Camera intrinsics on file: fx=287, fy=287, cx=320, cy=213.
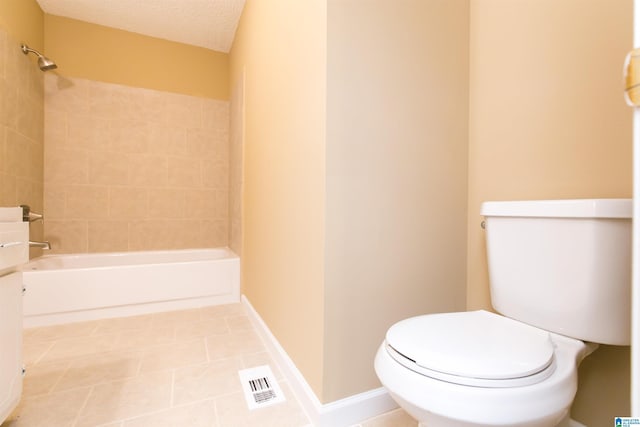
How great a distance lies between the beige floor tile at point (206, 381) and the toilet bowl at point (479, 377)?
82cm

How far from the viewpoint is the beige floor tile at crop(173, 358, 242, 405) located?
1.17 m

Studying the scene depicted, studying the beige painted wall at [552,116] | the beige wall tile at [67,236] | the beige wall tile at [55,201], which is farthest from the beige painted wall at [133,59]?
the beige painted wall at [552,116]

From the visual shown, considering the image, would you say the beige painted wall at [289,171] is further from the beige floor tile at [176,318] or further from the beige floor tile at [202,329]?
the beige floor tile at [176,318]

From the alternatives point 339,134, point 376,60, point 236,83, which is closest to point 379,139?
point 339,134

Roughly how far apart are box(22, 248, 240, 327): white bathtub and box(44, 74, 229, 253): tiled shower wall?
0.25 meters

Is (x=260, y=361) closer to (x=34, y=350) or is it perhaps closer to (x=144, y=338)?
(x=144, y=338)

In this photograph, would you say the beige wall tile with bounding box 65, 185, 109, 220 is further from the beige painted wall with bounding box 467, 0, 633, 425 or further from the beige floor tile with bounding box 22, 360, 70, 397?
the beige painted wall with bounding box 467, 0, 633, 425

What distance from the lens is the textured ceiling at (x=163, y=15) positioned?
223 cm

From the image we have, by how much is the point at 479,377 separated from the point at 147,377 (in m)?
1.37

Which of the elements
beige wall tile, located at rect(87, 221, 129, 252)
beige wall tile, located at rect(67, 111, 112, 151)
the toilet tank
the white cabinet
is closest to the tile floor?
the white cabinet

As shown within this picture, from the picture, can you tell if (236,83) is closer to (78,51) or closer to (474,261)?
(78,51)

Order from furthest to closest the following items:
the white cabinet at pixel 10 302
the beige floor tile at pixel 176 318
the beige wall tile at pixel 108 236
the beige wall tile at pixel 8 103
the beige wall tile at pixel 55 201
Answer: the beige wall tile at pixel 108 236, the beige wall tile at pixel 55 201, the beige floor tile at pixel 176 318, the beige wall tile at pixel 8 103, the white cabinet at pixel 10 302

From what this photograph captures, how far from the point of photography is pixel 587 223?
760 millimetres

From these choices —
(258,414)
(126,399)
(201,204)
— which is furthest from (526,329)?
(201,204)
